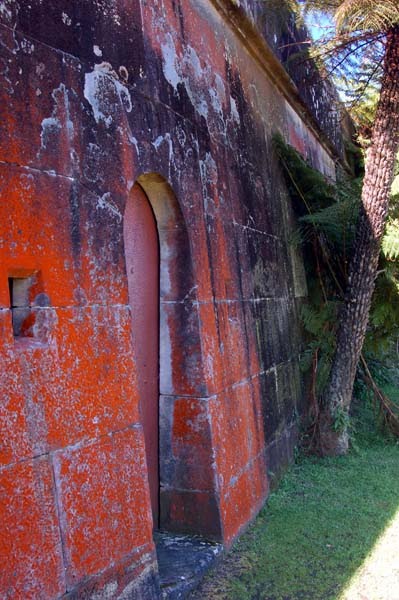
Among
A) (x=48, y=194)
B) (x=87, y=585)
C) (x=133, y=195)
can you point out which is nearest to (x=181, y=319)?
(x=133, y=195)

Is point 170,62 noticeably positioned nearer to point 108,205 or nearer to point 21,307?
point 108,205

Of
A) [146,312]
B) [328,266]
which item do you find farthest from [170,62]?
[328,266]

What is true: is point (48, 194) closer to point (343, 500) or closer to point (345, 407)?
point (343, 500)

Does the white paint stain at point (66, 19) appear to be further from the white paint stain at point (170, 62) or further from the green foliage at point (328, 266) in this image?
the green foliage at point (328, 266)

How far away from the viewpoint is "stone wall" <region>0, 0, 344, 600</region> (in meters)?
2.90

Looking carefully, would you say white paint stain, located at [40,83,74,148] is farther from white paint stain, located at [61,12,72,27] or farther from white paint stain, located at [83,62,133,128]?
white paint stain, located at [61,12,72,27]

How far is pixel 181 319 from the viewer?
4.46 metres

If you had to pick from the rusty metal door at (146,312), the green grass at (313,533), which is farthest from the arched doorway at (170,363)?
the green grass at (313,533)

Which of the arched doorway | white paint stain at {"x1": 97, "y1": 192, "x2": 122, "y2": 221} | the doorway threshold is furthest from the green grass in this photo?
white paint stain at {"x1": 97, "y1": 192, "x2": 122, "y2": 221}

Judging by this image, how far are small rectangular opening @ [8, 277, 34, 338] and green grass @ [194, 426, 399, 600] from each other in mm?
2042

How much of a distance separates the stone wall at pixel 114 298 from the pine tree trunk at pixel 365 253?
1185 mm

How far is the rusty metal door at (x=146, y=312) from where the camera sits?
4324mm

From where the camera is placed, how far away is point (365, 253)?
21.0 feet

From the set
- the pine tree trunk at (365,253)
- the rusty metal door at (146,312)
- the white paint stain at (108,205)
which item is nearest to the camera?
the white paint stain at (108,205)
